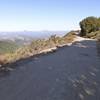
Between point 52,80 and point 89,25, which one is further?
point 89,25

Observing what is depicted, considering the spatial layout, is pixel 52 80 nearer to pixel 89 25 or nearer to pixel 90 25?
pixel 89 25

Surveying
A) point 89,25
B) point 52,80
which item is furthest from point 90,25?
point 52,80

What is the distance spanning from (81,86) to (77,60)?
5432 millimetres

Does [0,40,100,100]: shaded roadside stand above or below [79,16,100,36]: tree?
above

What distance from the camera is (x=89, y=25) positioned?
36688 mm

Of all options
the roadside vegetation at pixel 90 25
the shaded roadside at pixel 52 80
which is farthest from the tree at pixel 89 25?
the shaded roadside at pixel 52 80

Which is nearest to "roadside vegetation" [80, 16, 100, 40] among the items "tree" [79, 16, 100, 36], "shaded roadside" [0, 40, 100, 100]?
"tree" [79, 16, 100, 36]

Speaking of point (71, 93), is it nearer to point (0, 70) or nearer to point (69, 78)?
point (69, 78)

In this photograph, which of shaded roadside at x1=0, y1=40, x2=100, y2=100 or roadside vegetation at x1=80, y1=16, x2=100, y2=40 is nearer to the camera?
shaded roadside at x1=0, y1=40, x2=100, y2=100

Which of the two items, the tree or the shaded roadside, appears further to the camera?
the tree

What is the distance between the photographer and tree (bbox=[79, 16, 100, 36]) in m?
36.7

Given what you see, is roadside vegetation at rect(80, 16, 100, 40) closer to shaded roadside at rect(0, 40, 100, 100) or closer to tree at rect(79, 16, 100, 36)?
tree at rect(79, 16, 100, 36)

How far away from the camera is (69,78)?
10078 millimetres

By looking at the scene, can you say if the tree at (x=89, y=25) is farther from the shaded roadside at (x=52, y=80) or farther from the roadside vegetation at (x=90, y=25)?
the shaded roadside at (x=52, y=80)
